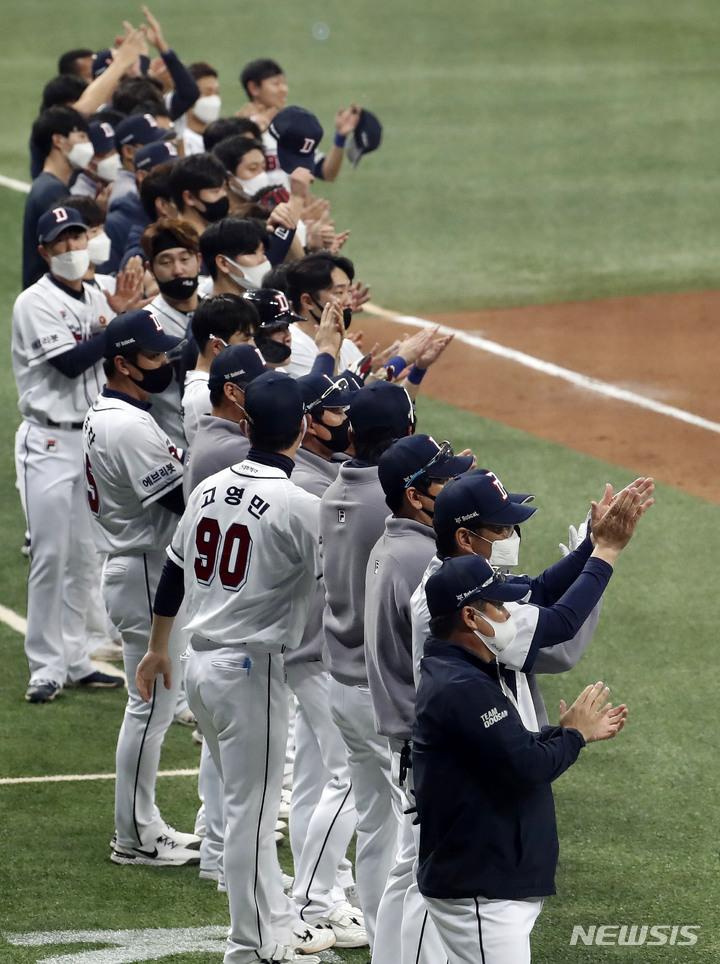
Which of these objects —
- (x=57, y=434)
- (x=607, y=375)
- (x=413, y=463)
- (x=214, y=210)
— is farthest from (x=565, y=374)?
(x=413, y=463)

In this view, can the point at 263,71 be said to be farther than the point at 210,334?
Yes

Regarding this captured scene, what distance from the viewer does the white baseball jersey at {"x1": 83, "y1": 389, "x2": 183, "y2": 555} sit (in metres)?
5.51

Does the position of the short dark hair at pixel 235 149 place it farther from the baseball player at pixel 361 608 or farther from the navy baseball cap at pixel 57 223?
the baseball player at pixel 361 608

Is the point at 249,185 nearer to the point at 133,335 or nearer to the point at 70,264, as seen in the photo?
the point at 70,264

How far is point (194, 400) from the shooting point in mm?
5695

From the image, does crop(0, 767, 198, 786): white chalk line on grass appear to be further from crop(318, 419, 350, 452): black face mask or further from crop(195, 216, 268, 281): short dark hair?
crop(195, 216, 268, 281): short dark hair

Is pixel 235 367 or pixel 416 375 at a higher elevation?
pixel 235 367

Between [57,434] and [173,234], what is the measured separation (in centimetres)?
115

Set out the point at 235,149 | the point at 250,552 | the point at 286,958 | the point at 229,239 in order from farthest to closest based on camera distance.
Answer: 1. the point at 235,149
2. the point at 229,239
3. the point at 286,958
4. the point at 250,552

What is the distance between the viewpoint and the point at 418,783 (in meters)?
3.70

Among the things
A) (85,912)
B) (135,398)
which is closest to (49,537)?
(135,398)

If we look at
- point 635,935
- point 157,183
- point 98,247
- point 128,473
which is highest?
point 157,183

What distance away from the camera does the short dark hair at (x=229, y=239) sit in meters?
6.81

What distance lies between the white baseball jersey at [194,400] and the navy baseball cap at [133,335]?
200 mm
